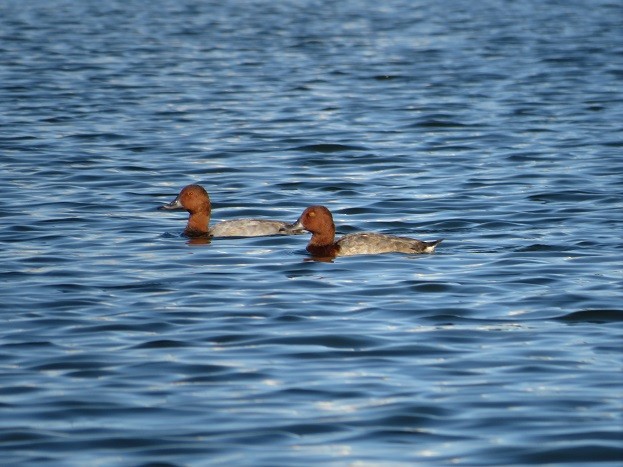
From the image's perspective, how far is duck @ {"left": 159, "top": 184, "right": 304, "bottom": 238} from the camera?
15.7 m

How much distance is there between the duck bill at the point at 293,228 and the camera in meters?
15.0

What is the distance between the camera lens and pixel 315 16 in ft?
152

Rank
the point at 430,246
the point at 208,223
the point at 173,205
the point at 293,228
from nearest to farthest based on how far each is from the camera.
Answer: the point at 430,246
the point at 293,228
the point at 208,223
the point at 173,205

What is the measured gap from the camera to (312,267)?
14.2 m

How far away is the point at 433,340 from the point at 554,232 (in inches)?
214

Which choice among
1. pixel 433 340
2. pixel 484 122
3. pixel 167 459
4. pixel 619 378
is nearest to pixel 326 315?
pixel 433 340

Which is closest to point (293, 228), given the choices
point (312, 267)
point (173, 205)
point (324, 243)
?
point (324, 243)

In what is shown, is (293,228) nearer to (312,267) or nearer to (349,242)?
(349,242)

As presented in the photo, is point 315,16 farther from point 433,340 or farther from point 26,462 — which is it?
point 26,462

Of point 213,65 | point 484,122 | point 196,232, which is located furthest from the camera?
point 213,65

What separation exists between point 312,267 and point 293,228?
1095 millimetres

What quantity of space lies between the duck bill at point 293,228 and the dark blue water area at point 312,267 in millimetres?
232

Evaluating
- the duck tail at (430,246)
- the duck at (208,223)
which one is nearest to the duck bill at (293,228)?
the duck at (208,223)

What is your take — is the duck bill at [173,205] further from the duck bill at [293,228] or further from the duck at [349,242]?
the duck at [349,242]
